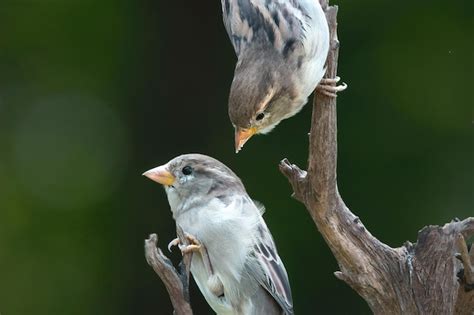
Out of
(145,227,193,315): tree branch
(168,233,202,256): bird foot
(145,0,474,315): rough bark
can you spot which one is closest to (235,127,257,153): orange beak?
(145,0,474,315): rough bark

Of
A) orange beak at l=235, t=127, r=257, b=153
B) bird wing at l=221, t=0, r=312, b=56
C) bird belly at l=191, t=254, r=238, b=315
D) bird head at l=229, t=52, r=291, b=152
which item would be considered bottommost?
bird belly at l=191, t=254, r=238, b=315

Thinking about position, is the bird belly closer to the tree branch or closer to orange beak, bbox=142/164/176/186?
orange beak, bbox=142/164/176/186

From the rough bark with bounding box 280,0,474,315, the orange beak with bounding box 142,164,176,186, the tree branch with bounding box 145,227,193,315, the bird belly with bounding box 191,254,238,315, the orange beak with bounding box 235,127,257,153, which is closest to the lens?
the tree branch with bounding box 145,227,193,315

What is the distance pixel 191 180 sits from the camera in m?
4.93

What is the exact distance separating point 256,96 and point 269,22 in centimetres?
38

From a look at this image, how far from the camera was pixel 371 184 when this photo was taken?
765cm

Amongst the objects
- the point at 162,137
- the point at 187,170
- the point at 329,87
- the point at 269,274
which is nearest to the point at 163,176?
the point at 187,170

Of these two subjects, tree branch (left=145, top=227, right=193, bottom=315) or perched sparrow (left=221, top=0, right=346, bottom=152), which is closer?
tree branch (left=145, top=227, right=193, bottom=315)

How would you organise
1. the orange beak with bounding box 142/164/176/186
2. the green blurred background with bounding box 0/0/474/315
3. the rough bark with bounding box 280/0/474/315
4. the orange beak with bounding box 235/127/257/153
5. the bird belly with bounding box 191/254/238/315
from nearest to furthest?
the rough bark with bounding box 280/0/474/315
the orange beak with bounding box 235/127/257/153
the bird belly with bounding box 191/254/238/315
the orange beak with bounding box 142/164/176/186
the green blurred background with bounding box 0/0/474/315

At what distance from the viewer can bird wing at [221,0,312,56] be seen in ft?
15.2

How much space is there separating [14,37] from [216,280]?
4340mm

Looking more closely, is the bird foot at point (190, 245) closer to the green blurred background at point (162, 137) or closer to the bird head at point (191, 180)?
the bird head at point (191, 180)

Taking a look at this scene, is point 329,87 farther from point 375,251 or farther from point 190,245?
point 190,245

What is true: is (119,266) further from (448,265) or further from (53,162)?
(448,265)
